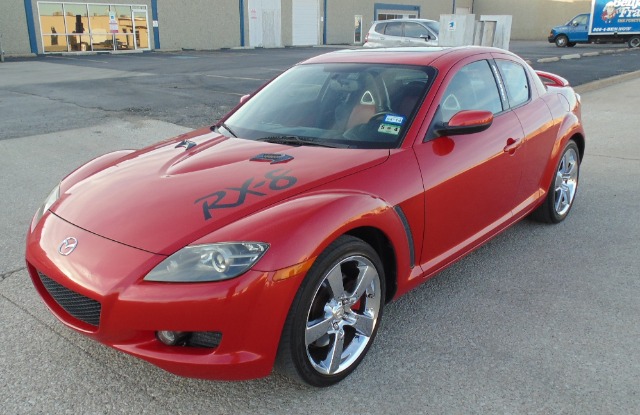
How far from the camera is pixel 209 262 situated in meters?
2.38

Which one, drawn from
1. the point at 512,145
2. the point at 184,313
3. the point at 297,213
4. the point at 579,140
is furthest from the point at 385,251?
the point at 579,140

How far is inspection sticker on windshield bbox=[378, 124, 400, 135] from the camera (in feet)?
10.9

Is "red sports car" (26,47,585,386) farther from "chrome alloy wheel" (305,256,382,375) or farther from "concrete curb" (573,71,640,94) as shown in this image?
"concrete curb" (573,71,640,94)

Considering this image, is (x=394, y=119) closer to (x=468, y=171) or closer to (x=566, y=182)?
(x=468, y=171)

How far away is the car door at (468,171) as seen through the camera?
3.27m

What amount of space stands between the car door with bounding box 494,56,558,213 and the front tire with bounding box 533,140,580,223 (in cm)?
24

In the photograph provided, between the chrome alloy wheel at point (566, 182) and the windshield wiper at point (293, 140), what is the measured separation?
2470 millimetres

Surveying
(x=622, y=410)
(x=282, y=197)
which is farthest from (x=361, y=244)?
(x=622, y=410)

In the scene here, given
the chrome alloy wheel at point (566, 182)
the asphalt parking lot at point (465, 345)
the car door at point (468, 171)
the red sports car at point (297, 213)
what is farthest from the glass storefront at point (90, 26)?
the car door at point (468, 171)

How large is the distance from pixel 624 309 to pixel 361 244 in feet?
6.33

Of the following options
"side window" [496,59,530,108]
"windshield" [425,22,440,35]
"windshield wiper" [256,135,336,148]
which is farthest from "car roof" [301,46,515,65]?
"windshield" [425,22,440,35]

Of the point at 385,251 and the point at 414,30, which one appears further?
the point at 414,30

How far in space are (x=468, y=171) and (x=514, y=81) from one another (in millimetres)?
1328

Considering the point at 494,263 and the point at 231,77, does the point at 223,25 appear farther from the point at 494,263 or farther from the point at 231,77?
the point at 494,263
